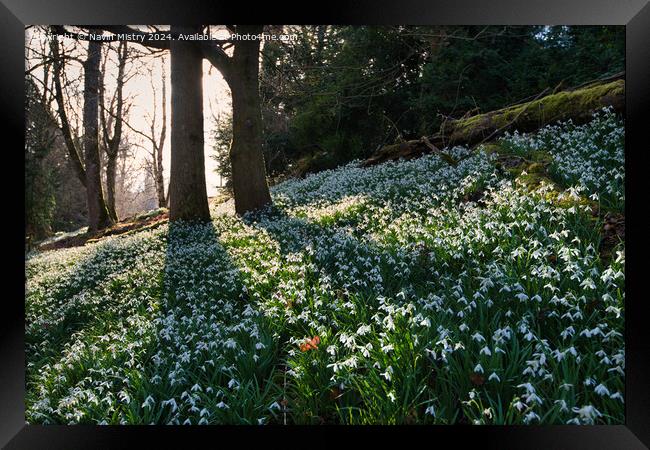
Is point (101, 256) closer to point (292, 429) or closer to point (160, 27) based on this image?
point (160, 27)

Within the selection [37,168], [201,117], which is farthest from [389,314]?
[37,168]

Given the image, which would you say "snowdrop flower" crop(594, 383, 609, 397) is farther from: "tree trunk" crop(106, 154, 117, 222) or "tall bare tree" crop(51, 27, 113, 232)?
"tree trunk" crop(106, 154, 117, 222)

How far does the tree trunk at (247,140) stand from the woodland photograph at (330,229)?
4cm

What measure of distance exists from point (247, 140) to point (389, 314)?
4.27 metres

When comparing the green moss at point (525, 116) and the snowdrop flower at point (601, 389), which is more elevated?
the green moss at point (525, 116)

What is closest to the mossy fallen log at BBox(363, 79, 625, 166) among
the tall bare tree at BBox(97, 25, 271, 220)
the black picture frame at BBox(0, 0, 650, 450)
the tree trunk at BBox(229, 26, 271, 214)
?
the black picture frame at BBox(0, 0, 650, 450)

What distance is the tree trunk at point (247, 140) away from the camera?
509 centimetres

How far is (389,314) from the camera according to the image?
8.70 ft

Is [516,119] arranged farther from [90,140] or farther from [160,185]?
[90,140]

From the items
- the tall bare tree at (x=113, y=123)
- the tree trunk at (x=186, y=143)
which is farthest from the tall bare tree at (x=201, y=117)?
the tall bare tree at (x=113, y=123)

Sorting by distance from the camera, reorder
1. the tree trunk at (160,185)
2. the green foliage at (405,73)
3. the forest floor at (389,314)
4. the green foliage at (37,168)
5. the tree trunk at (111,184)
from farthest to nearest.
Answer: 1. the tree trunk at (111,184)
2. the tree trunk at (160,185)
3. the green foliage at (405,73)
4. the green foliage at (37,168)
5. the forest floor at (389,314)
